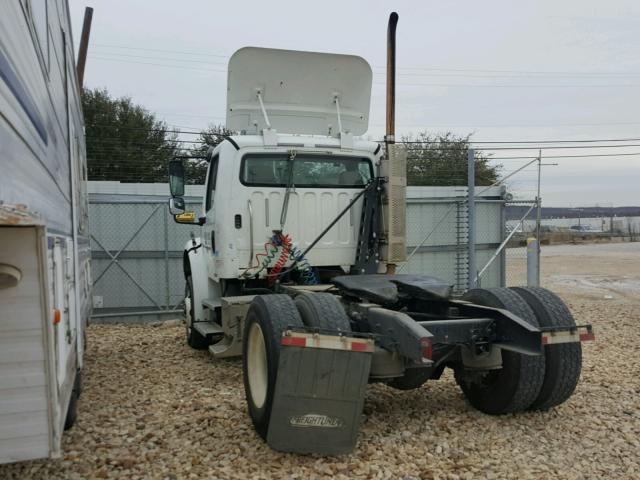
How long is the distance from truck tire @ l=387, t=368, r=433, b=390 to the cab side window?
10.9 feet

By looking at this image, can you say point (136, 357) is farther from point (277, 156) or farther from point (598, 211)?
point (598, 211)

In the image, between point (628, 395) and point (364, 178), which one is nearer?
point (628, 395)

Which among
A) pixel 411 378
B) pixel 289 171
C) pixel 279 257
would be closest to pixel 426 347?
pixel 411 378

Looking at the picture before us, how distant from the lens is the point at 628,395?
5.00 metres

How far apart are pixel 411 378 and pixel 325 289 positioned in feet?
4.47

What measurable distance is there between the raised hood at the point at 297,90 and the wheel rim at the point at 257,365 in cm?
274

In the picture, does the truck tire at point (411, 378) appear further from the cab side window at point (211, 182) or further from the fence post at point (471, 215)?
the fence post at point (471, 215)

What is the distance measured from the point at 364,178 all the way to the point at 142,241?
5.70m

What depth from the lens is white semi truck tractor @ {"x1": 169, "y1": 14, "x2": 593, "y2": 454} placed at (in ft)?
11.4

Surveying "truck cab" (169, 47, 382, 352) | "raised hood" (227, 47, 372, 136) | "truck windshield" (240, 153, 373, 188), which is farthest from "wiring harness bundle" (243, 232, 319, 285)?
"raised hood" (227, 47, 372, 136)

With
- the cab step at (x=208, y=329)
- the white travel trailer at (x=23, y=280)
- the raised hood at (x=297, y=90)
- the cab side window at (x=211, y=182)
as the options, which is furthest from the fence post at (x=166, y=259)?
the white travel trailer at (x=23, y=280)

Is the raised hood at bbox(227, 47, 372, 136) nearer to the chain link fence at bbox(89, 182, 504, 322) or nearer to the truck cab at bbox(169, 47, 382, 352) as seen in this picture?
the truck cab at bbox(169, 47, 382, 352)

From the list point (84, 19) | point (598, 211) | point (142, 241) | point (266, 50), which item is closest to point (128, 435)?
point (266, 50)

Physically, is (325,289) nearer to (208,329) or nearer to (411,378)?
(411,378)
